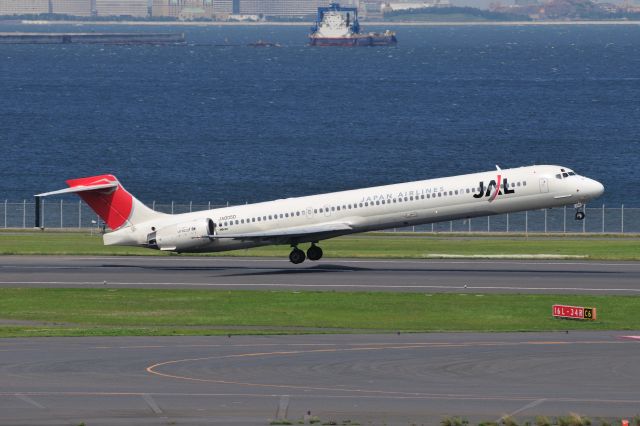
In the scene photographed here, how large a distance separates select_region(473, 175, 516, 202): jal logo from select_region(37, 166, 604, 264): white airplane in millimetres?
52

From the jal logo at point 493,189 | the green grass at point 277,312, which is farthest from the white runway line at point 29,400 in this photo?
the jal logo at point 493,189

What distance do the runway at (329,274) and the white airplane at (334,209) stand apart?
189 cm

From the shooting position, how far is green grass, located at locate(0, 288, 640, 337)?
49.9 meters

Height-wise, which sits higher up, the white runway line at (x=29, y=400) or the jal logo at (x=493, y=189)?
the jal logo at (x=493, y=189)

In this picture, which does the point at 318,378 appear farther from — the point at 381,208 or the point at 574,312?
the point at 381,208

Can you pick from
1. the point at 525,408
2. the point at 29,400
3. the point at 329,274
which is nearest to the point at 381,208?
the point at 329,274

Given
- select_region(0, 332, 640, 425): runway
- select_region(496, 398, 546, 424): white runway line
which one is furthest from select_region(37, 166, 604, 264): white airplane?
select_region(496, 398, 546, 424): white runway line

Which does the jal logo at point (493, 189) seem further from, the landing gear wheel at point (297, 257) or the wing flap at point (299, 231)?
the landing gear wheel at point (297, 257)

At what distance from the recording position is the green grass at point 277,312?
164 ft

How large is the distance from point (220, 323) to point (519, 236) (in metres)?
44.9

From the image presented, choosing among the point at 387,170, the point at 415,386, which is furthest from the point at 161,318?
the point at 387,170

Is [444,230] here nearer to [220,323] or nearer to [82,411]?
[220,323]

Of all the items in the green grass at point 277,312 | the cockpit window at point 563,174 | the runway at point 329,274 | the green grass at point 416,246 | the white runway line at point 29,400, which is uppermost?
the cockpit window at point 563,174

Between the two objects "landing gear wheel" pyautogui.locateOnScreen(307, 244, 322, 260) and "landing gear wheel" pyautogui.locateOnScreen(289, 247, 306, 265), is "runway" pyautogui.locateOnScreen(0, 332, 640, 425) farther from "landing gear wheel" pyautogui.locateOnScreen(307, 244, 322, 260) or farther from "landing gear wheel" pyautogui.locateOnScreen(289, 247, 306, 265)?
"landing gear wheel" pyautogui.locateOnScreen(307, 244, 322, 260)
